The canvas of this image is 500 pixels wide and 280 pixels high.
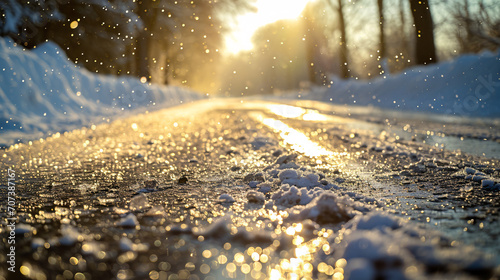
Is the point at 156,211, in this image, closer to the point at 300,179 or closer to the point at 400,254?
the point at 300,179

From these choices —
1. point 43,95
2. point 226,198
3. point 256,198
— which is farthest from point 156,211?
point 43,95

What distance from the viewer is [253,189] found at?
2.30 metres

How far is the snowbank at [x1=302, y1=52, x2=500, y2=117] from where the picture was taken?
27.7 feet

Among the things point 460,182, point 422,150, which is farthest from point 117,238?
point 422,150

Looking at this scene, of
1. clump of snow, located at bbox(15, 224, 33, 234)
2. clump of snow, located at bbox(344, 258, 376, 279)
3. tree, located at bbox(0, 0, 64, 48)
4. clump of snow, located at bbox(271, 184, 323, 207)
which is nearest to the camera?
clump of snow, located at bbox(344, 258, 376, 279)

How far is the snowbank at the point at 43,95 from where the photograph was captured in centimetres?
532

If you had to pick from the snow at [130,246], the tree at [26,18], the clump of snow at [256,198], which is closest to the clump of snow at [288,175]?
the clump of snow at [256,198]

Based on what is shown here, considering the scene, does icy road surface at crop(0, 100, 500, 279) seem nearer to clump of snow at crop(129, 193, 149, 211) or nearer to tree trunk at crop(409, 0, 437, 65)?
clump of snow at crop(129, 193, 149, 211)

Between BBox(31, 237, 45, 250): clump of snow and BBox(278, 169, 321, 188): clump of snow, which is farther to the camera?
BBox(278, 169, 321, 188): clump of snow

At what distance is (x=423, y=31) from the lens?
494 inches

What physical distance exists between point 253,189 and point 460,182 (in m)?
1.25

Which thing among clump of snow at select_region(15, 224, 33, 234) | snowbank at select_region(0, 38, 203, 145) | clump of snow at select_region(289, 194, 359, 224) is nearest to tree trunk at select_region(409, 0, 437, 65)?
snowbank at select_region(0, 38, 203, 145)

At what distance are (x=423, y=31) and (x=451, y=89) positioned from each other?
385 centimetres

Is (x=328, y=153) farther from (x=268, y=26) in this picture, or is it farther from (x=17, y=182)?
(x=268, y=26)
